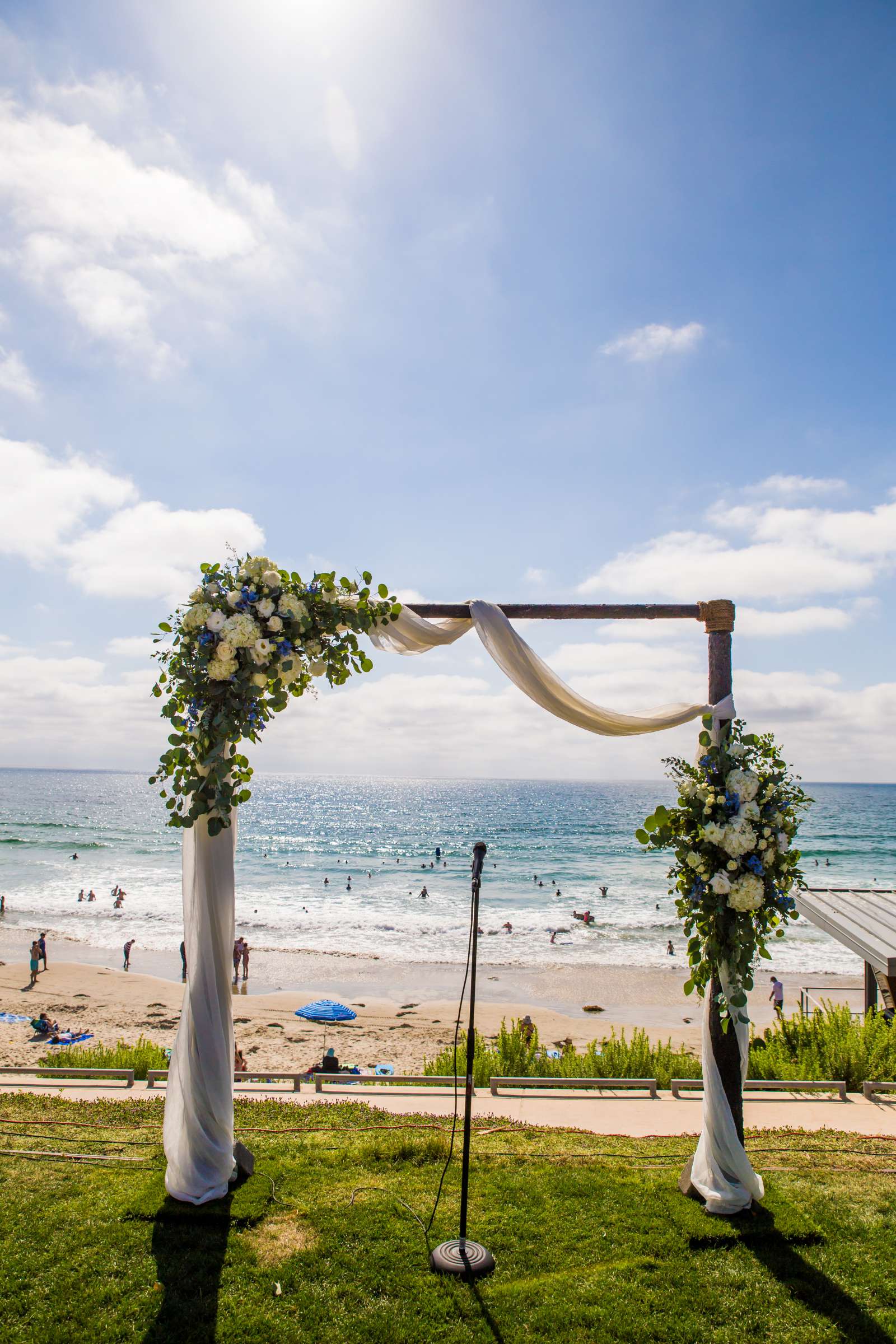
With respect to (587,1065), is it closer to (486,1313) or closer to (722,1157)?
(722,1157)

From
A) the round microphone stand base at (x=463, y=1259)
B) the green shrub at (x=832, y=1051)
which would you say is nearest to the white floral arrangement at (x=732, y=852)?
the round microphone stand base at (x=463, y=1259)

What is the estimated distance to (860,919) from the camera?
8258 millimetres

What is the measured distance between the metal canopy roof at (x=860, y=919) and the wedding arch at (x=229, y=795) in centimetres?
298

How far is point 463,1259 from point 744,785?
3156 millimetres

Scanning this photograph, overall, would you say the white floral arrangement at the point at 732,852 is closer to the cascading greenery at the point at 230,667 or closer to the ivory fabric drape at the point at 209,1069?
the ivory fabric drape at the point at 209,1069

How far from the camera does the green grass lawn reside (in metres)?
3.69

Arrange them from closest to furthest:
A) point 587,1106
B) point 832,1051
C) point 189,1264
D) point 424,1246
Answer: point 189,1264, point 424,1246, point 587,1106, point 832,1051

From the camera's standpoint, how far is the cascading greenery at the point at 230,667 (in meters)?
4.60

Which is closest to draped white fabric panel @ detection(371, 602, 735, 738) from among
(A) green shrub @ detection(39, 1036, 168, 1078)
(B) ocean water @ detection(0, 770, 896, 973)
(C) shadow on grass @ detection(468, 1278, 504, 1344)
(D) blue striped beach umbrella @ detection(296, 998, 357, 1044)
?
(C) shadow on grass @ detection(468, 1278, 504, 1344)

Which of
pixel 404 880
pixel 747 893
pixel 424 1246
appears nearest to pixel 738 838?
pixel 747 893

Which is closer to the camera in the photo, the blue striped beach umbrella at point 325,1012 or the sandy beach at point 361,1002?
the sandy beach at point 361,1002

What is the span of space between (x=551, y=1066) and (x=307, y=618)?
6457 millimetres

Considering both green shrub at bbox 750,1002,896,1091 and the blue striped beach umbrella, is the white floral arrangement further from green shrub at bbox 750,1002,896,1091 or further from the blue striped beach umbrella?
the blue striped beach umbrella

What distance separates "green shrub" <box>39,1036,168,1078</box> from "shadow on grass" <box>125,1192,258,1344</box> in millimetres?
4100
